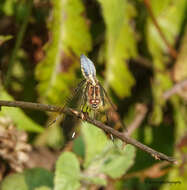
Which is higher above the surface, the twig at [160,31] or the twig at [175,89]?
the twig at [160,31]

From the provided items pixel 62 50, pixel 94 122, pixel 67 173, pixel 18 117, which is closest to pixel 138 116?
pixel 62 50

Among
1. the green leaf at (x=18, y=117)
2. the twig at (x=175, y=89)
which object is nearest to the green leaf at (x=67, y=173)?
the green leaf at (x=18, y=117)

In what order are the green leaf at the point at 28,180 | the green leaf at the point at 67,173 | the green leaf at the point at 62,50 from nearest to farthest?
the green leaf at the point at 67,173
the green leaf at the point at 28,180
the green leaf at the point at 62,50

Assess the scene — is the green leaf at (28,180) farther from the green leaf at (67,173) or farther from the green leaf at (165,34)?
the green leaf at (165,34)

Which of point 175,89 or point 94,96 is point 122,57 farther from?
point 94,96

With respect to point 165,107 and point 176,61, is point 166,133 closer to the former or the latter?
point 165,107

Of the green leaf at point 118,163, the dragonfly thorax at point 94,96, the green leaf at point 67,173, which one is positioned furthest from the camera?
the green leaf at point 118,163
